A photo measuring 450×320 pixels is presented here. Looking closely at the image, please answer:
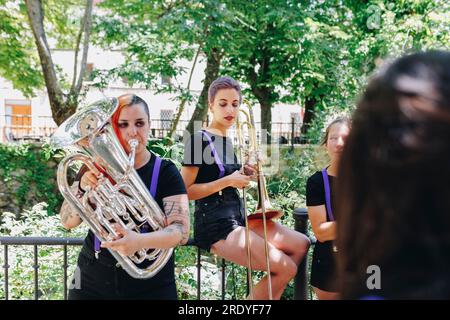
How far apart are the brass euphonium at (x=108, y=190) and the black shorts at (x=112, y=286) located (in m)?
0.09

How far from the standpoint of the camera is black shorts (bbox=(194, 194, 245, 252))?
9.58 ft

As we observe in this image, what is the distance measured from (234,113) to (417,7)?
859 centimetres

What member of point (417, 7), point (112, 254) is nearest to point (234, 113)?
point (112, 254)

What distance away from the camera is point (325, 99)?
13.7 m

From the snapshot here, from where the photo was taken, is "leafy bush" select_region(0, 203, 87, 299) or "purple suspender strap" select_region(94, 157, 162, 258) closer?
"purple suspender strap" select_region(94, 157, 162, 258)

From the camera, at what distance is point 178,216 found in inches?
98.2

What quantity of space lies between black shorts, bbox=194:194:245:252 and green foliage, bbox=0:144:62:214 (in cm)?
976

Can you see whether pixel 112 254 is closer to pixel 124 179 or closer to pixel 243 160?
pixel 124 179

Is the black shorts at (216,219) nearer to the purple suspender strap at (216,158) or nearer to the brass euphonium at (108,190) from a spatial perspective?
the purple suspender strap at (216,158)

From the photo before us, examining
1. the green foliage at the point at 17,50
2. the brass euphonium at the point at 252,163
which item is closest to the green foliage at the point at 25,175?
the green foliage at the point at 17,50

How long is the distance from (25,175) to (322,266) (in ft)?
35.1

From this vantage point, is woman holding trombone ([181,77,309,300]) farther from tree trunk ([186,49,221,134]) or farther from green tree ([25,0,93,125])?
tree trunk ([186,49,221,134])

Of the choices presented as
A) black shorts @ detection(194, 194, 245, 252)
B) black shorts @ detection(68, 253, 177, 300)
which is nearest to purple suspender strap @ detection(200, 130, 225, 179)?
black shorts @ detection(194, 194, 245, 252)

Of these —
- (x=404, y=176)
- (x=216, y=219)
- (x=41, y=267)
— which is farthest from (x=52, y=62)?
(x=404, y=176)
